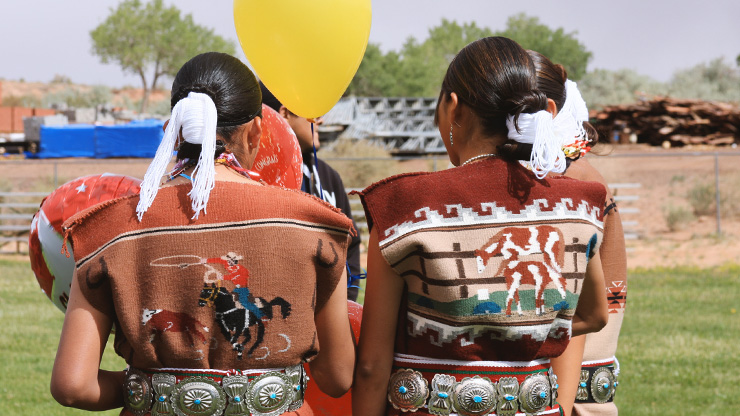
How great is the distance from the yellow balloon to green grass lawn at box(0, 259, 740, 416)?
159 inches

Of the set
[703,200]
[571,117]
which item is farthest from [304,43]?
[703,200]

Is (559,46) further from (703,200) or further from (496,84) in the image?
(496,84)

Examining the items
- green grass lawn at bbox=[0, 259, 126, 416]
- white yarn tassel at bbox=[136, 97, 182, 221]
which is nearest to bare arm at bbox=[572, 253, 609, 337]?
white yarn tassel at bbox=[136, 97, 182, 221]

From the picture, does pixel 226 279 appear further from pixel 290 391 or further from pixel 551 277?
pixel 551 277

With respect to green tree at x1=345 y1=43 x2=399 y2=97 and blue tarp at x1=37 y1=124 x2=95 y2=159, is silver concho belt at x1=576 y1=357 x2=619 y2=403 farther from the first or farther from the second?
green tree at x1=345 y1=43 x2=399 y2=97

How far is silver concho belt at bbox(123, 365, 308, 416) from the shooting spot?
6.62ft

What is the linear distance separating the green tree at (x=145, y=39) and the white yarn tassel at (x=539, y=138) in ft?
177

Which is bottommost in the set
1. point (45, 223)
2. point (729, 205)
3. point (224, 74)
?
point (729, 205)

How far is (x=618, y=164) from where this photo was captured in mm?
25016

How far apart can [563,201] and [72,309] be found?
4.39ft

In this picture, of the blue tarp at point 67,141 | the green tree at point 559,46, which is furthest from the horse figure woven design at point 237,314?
the green tree at point 559,46

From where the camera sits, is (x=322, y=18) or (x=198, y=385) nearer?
(x=198, y=385)

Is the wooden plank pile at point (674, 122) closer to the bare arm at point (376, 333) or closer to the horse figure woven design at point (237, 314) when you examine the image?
the bare arm at point (376, 333)

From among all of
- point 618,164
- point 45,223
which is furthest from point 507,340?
point 618,164
